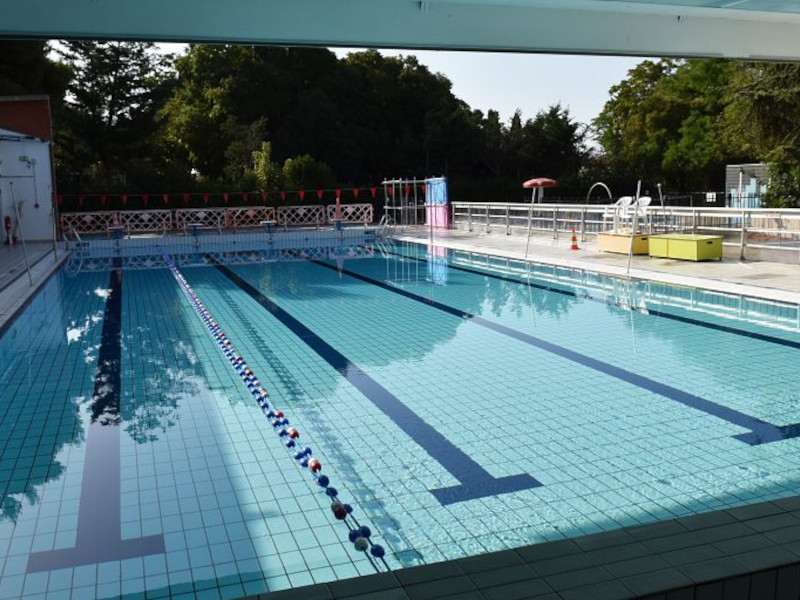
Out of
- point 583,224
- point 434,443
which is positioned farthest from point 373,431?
point 583,224

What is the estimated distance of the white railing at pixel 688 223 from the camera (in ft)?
40.0

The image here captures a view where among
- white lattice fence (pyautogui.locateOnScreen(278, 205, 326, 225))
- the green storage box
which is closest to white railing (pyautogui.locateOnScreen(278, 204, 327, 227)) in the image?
white lattice fence (pyautogui.locateOnScreen(278, 205, 326, 225))

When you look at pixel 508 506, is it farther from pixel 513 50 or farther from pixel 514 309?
pixel 514 309

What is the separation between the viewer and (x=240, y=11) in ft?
14.6

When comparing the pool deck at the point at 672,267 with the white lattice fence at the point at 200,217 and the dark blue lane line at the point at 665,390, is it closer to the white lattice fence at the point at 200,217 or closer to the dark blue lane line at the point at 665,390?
the dark blue lane line at the point at 665,390

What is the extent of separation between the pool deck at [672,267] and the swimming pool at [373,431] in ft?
1.06

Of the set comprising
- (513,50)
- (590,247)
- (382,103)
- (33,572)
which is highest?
(382,103)

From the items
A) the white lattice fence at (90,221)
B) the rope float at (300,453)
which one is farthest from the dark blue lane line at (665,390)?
the white lattice fence at (90,221)

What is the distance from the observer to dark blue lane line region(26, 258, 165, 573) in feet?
12.2

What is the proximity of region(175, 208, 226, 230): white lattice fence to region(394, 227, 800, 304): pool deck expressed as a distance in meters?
9.22

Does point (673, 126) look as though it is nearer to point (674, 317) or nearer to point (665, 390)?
point (674, 317)

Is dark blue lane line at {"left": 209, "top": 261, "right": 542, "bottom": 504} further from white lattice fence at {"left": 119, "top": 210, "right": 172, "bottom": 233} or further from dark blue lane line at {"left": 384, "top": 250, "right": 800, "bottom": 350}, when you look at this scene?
white lattice fence at {"left": 119, "top": 210, "right": 172, "bottom": 233}

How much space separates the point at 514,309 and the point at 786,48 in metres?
5.12

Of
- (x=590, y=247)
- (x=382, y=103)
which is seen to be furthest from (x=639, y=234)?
(x=382, y=103)
